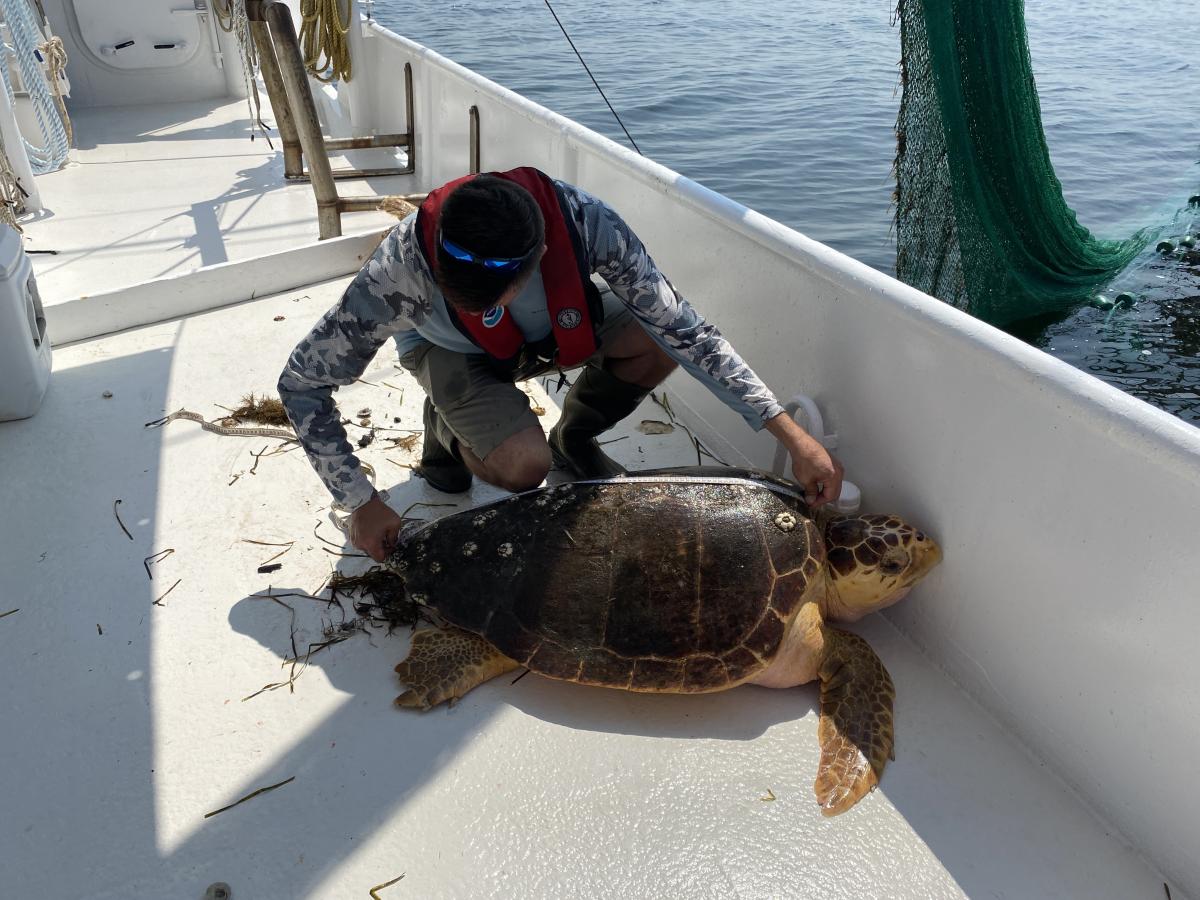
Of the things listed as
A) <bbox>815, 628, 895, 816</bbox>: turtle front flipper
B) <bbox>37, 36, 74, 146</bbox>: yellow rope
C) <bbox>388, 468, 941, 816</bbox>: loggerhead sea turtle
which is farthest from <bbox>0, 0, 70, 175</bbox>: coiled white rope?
<bbox>815, 628, 895, 816</bbox>: turtle front flipper

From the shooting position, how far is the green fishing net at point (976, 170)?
3.45 m

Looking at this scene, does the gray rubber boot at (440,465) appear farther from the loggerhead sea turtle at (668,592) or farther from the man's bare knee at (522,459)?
the loggerhead sea turtle at (668,592)

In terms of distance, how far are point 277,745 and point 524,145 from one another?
9.89 feet

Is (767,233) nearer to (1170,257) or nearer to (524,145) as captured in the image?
(524,145)

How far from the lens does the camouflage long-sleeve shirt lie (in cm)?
201

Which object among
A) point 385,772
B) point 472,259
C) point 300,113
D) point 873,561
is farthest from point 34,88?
point 873,561

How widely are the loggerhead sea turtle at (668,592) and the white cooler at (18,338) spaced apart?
1.67 metres

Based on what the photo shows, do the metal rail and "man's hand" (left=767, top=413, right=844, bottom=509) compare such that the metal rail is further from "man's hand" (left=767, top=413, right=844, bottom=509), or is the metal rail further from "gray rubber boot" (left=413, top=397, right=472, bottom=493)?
"man's hand" (left=767, top=413, right=844, bottom=509)

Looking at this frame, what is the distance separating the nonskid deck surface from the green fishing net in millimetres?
2397

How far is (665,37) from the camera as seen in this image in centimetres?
1574

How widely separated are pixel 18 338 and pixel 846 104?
1097 cm

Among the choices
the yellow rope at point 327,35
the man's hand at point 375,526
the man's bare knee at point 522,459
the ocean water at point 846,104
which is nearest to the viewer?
the man's hand at point 375,526

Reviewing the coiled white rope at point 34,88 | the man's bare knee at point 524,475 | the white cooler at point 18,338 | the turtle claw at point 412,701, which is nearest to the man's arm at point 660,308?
the man's bare knee at point 524,475

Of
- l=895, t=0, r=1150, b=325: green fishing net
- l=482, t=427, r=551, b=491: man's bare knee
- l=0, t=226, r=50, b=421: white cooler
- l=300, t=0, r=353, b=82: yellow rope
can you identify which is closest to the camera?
l=482, t=427, r=551, b=491: man's bare knee
